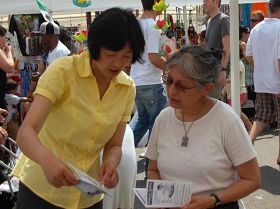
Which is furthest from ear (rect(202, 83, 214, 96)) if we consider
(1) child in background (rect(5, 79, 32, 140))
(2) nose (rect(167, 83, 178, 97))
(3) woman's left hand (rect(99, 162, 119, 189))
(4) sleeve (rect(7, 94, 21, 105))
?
(4) sleeve (rect(7, 94, 21, 105))

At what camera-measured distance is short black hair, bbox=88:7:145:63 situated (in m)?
1.82

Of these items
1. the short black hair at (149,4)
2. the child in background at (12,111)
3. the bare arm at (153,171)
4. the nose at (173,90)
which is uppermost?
the short black hair at (149,4)

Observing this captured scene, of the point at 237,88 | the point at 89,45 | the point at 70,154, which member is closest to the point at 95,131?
the point at 70,154

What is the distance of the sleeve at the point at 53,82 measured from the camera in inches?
71.4

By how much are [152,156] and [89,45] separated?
2.05 ft

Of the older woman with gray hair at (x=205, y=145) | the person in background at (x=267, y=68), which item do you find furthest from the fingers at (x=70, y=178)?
the person in background at (x=267, y=68)

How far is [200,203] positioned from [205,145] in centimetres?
24

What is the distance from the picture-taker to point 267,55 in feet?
16.9

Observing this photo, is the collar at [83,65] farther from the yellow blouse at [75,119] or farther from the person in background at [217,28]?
the person in background at [217,28]

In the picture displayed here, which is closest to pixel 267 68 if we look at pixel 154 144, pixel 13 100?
pixel 13 100

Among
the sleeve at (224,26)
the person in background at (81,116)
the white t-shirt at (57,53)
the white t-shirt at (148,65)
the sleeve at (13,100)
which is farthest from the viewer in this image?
the sleeve at (13,100)

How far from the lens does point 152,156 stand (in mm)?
2225

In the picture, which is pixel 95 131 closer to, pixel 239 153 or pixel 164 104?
pixel 239 153

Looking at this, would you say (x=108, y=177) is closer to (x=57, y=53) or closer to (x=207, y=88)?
(x=207, y=88)
